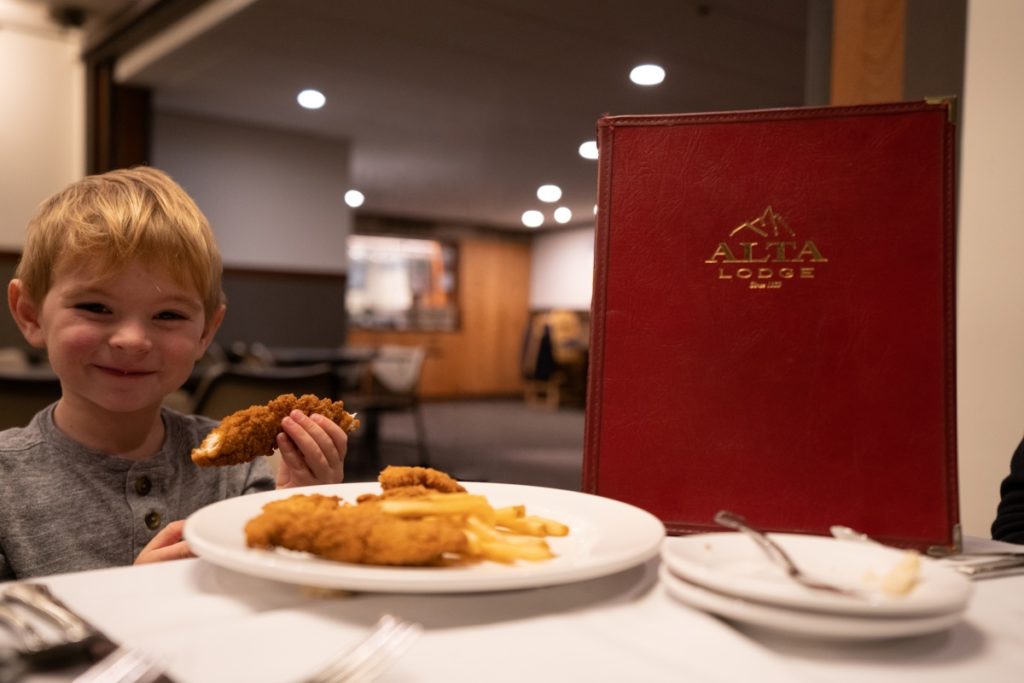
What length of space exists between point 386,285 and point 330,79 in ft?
19.7

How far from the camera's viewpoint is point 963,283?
1383 millimetres

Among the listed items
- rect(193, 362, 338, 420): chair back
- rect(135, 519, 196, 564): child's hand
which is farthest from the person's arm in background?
rect(193, 362, 338, 420): chair back

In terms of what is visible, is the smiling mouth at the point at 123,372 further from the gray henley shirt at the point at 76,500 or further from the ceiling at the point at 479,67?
the ceiling at the point at 479,67

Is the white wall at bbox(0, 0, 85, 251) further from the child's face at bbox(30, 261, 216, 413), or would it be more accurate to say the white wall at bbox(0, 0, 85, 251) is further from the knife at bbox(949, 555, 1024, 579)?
the knife at bbox(949, 555, 1024, 579)

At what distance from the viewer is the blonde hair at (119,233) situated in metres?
0.97

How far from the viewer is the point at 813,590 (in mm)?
489

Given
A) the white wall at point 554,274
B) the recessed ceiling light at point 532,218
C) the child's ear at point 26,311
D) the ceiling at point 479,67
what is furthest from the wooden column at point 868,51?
the white wall at point 554,274

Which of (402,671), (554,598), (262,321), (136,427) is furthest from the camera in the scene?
(262,321)

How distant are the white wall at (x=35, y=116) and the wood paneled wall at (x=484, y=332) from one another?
20.8 ft

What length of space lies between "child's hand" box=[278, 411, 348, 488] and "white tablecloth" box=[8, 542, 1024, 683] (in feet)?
0.96

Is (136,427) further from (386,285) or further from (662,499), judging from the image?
(386,285)

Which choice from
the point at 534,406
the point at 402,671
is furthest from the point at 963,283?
the point at 534,406

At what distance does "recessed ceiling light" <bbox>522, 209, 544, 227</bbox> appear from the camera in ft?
32.8

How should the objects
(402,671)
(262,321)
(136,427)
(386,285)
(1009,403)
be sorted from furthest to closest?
(386,285), (262,321), (1009,403), (136,427), (402,671)
